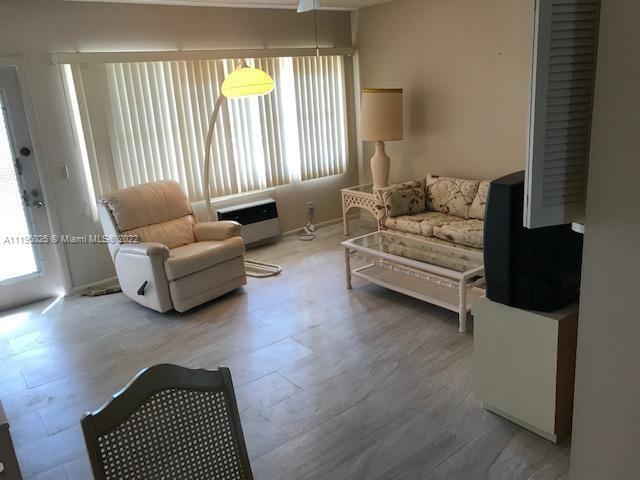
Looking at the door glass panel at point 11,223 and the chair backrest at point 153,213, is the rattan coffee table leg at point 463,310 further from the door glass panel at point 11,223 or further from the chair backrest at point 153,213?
the door glass panel at point 11,223

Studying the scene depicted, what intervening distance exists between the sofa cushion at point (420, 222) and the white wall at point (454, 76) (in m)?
0.67

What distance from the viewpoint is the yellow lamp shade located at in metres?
4.19

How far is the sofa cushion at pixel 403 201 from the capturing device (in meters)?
4.78

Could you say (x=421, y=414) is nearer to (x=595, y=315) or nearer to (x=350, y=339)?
(x=350, y=339)

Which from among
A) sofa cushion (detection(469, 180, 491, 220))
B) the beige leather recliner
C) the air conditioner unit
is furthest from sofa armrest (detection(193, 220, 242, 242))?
sofa cushion (detection(469, 180, 491, 220))

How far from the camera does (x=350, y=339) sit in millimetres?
3354

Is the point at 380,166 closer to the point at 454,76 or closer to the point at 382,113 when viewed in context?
the point at 382,113

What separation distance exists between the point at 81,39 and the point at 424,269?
10.8 ft

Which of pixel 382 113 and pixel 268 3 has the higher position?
pixel 268 3

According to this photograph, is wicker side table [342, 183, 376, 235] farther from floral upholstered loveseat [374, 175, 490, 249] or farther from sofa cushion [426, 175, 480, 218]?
sofa cushion [426, 175, 480, 218]

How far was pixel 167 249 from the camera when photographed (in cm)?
386

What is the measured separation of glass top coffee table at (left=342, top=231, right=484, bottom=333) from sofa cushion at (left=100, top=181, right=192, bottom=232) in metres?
1.53

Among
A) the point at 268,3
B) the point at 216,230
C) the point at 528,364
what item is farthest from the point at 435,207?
the point at 528,364

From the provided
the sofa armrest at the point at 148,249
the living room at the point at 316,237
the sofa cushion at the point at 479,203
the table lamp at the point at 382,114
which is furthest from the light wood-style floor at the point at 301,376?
the table lamp at the point at 382,114
